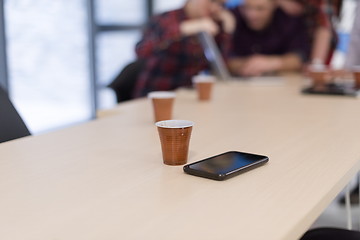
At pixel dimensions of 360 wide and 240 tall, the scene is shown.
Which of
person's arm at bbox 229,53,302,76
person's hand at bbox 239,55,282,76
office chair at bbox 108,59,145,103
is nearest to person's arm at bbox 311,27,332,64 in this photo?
person's arm at bbox 229,53,302,76

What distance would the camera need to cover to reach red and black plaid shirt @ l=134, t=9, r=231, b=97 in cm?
260

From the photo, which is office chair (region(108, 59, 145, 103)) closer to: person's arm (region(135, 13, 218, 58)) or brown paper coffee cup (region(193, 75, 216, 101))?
person's arm (region(135, 13, 218, 58))

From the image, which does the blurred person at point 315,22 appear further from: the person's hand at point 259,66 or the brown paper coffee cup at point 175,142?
the brown paper coffee cup at point 175,142

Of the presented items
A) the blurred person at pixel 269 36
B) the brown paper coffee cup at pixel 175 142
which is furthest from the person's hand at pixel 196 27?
the brown paper coffee cup at pixel 175 142

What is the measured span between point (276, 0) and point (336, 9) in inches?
36.9

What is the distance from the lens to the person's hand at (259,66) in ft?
8.96

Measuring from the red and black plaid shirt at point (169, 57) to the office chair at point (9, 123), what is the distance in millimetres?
1250

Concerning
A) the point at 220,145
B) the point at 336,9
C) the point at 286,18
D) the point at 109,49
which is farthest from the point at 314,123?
the point at 109,49

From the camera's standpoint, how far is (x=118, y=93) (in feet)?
8.65

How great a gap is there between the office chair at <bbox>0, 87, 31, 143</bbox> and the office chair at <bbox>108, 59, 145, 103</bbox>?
1225 mm

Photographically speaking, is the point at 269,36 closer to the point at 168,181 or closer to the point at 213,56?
the point at 213,56

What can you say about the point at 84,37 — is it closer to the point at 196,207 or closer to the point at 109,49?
the point at 109,49

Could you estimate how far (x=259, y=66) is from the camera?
9.01ft

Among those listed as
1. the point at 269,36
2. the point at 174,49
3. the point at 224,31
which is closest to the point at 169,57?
the point at 174,49
